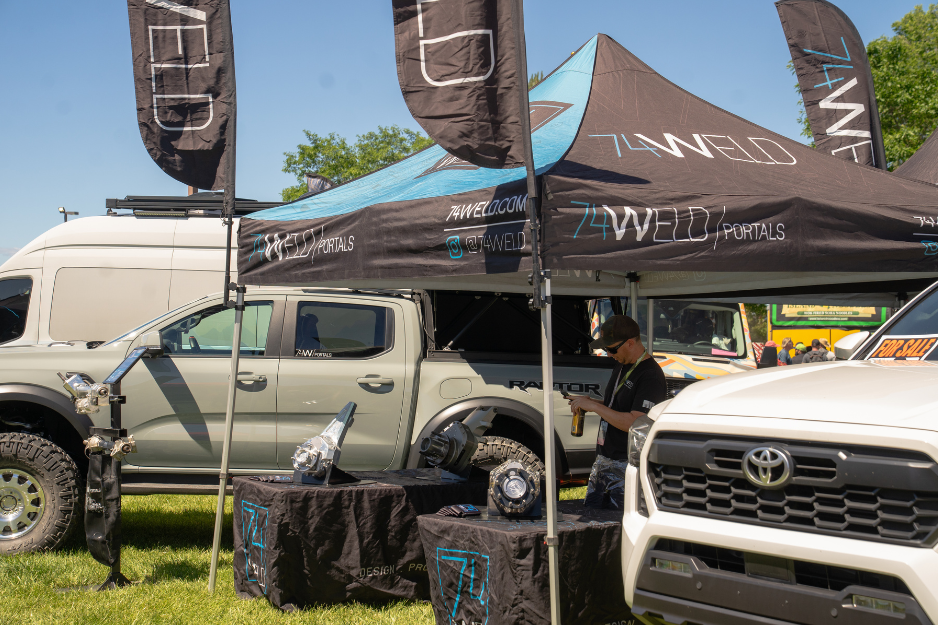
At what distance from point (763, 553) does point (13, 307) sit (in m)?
8.39

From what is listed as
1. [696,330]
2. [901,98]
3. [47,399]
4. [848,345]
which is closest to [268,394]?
[47,399]

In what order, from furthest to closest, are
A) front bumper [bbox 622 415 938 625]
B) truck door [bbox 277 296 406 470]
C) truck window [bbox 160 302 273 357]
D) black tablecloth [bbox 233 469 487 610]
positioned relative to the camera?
1. truck window [bbox 160 302 273 357]
2. truck door [bbox 277 296 406 470]
3. black tablecloth [bbox 233 469 487 610]
4. front bumper [bbox 622 415 938 625]

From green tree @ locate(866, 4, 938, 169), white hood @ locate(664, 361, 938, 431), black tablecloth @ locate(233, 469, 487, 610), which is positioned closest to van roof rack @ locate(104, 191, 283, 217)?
black tablecloth @ locate(233, 469, 487, 610)

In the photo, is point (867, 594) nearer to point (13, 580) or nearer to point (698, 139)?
point (698, 139)

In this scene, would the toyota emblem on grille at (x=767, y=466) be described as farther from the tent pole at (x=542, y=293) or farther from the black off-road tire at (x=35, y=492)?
the black off-road tire at (x=35, y=492)

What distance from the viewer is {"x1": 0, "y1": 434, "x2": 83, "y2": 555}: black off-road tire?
5098mm

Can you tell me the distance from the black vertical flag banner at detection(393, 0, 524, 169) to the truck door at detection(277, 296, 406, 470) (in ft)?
8.89

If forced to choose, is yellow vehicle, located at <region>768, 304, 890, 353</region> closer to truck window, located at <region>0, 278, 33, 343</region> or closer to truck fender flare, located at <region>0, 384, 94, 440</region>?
truck window, located at <region>0, 278, 33, 343</region>

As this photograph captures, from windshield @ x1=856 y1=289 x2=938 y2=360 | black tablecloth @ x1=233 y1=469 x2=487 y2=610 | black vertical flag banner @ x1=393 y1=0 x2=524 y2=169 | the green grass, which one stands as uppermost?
black vertical flag banner @ x1=393 y1=0 x2=524 y2=169

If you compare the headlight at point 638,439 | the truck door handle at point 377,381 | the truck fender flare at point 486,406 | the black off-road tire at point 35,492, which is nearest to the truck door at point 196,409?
the black off-road tire at point 35,492

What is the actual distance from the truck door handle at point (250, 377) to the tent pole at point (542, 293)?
Result: 296 centimetres

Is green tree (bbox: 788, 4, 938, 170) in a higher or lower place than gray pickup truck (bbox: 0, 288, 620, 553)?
higher

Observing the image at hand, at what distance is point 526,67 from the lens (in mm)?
3383

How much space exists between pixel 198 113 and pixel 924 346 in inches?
166
